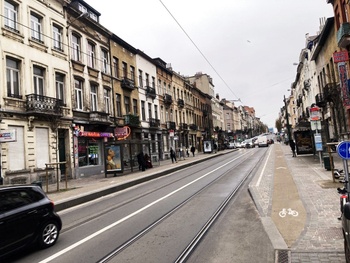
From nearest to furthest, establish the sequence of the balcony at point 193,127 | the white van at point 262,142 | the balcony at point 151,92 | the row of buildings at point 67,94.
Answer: the row of buildings at point 67,94
the balcony at point 151,92
the balcony at point 193,127
the white van at point 262,142

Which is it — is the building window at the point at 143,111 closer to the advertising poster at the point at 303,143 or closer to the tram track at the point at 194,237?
the advertising poster at the point at 303,143

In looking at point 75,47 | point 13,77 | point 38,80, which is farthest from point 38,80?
point 75,47

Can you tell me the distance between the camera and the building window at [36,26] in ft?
64.7

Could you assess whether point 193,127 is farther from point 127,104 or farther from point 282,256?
point 282,256

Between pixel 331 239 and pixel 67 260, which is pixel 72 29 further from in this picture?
pixel 331 239

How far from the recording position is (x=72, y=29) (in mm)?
23578

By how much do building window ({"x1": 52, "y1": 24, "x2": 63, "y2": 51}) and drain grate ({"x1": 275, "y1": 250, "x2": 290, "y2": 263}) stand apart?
68.4 feet

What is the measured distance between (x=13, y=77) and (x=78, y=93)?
20.1 feet

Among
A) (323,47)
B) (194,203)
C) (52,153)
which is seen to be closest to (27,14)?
(52,153)

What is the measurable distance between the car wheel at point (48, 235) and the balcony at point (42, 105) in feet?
42.4

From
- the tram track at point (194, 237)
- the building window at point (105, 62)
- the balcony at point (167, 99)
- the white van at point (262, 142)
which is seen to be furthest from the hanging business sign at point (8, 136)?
the white van at point (262, 142)

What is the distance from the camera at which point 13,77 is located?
18047 mm

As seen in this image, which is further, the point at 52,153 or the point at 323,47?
the point at 323,47

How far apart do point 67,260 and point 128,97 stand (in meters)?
27.5
